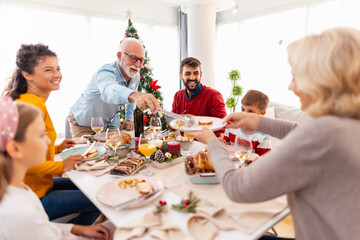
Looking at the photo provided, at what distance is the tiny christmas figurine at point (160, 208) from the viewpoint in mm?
891

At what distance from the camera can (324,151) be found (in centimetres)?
66

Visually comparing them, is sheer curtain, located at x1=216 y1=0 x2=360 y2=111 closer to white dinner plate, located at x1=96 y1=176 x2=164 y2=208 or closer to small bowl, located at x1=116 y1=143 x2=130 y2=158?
small bowl, located at x1=116 y1=143 x2=130 y2=158

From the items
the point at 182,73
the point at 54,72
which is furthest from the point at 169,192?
the point at 182,73

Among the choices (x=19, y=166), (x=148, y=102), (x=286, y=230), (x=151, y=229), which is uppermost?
(x=148, y=102)

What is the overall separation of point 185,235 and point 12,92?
140 cm

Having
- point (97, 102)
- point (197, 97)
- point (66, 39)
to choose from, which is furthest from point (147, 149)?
point (66, 39)

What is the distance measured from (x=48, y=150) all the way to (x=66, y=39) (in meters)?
3.83

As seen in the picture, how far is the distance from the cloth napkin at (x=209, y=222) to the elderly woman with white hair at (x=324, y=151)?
0.47 ft

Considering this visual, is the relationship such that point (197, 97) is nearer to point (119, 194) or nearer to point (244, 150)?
point (244, 150)

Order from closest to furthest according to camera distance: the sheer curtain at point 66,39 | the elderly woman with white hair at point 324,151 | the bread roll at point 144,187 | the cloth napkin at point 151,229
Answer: the elderly woman with white hair at point 324,151
the cloth napkin at point 151,229
the bread roll at point 144,187
the sheer curtain at point 66,39

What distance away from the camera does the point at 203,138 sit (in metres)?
1.14

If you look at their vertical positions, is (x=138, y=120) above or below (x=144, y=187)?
above

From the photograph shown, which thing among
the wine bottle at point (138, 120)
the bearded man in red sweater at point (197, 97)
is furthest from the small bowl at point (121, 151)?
the bearded man in red sweater at point (197, 97)

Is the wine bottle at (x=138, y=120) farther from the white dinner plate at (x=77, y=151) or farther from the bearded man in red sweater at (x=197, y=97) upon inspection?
the bearded man in red sweater at (x=197, y=97)
